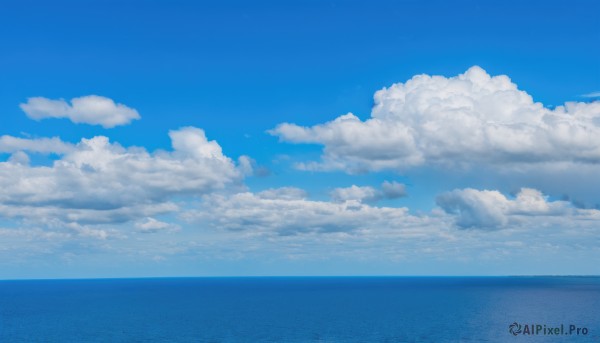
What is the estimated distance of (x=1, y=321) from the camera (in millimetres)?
186875

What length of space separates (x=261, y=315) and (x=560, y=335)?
328ft

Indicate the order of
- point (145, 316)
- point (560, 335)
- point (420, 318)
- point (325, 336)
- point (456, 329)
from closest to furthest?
point (560, 335)
point (325, 336)
point (456, 329)
point (420, 318)
point (145, 316)

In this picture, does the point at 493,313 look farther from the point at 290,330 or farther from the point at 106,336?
the point at 106,336

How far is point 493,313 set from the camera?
198500 mm

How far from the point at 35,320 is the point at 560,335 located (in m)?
159

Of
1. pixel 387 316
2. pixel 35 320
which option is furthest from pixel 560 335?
pixel 35 320

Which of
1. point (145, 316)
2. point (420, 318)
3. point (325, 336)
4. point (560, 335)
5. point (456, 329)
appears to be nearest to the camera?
point (560, 335)

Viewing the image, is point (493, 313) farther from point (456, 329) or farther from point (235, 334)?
point (235, 334)

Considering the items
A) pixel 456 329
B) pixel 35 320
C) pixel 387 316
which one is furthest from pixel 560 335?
pixel 35 320

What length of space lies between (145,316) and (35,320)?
115ft

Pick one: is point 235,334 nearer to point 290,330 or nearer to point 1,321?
point 290,330

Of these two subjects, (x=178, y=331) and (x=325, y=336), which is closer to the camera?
(x=325, y=336)

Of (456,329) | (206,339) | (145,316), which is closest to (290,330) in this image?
(206,339)

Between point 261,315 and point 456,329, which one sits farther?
point 261,315
